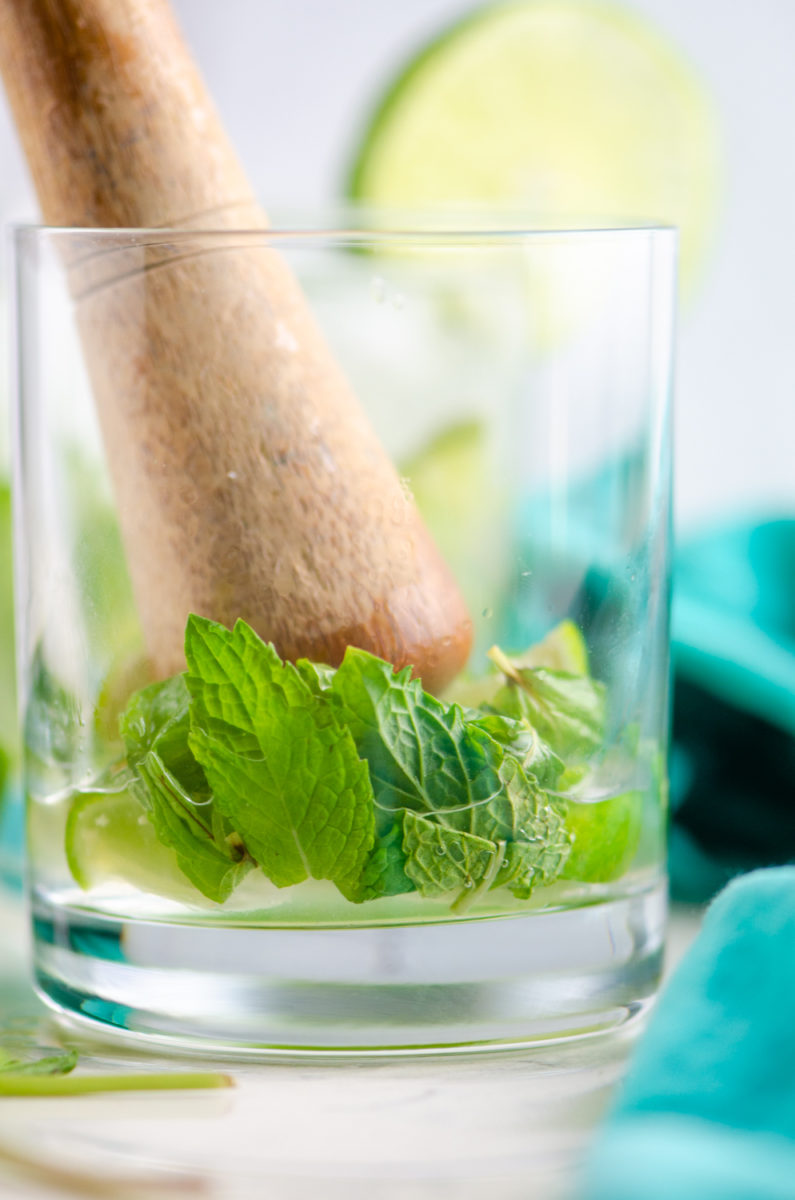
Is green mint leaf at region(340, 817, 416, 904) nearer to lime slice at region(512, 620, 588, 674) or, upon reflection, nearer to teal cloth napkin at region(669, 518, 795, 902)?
lime slice at region(512, 620, 588, 674)

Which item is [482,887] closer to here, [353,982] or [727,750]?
[353,982]

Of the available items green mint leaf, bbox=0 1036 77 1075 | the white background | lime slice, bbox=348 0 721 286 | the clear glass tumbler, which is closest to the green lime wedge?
the clear glass tumbler

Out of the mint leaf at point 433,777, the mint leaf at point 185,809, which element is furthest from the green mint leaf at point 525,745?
the mint leaf at point 185,809

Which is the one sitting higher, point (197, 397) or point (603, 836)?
point (197, 397)

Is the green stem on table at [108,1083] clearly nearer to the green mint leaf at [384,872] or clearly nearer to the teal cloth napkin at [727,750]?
the green mint leaf at [384,872]

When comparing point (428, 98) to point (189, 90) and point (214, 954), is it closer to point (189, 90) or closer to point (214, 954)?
point (189, 90)

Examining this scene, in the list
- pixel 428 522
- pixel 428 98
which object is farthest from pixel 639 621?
pixel 428 98

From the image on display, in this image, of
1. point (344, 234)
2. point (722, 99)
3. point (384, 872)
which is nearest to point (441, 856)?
point (384, 872)
